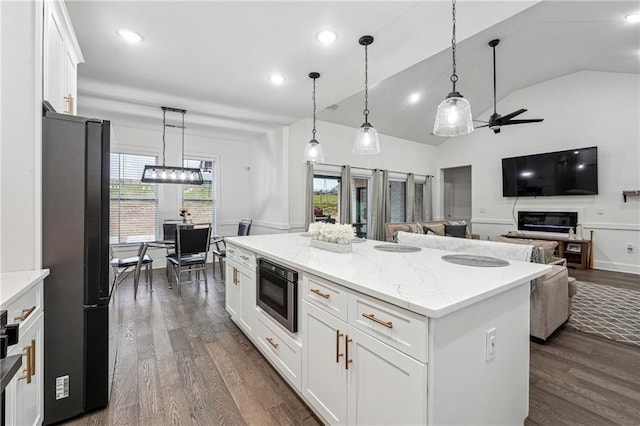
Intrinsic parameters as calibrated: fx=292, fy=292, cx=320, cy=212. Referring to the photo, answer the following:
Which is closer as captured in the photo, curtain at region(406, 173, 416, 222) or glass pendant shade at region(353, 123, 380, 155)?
glass pendant shade at region(353, 123, 380, 155)

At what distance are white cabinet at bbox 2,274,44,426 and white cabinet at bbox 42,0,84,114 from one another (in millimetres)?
1170

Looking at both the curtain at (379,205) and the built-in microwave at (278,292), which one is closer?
the built-in microwave at (278,292)

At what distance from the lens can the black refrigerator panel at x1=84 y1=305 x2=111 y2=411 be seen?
5.80 feet

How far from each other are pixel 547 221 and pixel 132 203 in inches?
338

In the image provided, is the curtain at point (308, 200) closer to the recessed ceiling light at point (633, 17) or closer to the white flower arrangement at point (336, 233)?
the white flower arrangement at point (336, 233)

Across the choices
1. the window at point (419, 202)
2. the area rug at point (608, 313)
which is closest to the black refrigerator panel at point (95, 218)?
the area rug at point (608, 313)

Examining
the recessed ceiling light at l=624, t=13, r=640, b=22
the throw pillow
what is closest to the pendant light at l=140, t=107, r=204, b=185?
the throw pillow

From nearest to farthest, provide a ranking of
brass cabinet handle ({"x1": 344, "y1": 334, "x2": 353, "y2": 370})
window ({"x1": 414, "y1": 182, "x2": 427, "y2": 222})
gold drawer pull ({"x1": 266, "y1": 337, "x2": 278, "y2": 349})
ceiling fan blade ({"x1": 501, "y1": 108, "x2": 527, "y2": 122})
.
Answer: brass cabinet handle ({"x1": 344, "y1": 334, "x2": 353, "y2": 370}), gold drawer pull ({"x1": 266, "y1": 337, "x2": 278, "y2": 349}), ceiling fan blade ({"x1": 501, "y1": 108, "x2": 527, "y2": 122}), window ({"x1": 414, "y1": 182, "x2": 427, "y2": 222})

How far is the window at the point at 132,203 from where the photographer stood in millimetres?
5430

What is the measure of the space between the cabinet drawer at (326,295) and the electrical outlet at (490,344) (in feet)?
2.15

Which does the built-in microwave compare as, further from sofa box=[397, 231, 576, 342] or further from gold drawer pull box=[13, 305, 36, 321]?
sofa box=[397, 231, 576, 342]

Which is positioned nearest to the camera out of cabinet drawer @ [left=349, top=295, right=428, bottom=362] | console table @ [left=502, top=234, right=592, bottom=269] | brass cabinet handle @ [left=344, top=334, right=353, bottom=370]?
cabinet drawer @ [left=349, top=295, right=428, bottom=362]

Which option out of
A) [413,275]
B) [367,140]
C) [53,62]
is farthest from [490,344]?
[53,62]

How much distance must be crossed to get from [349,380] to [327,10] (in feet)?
8.37
